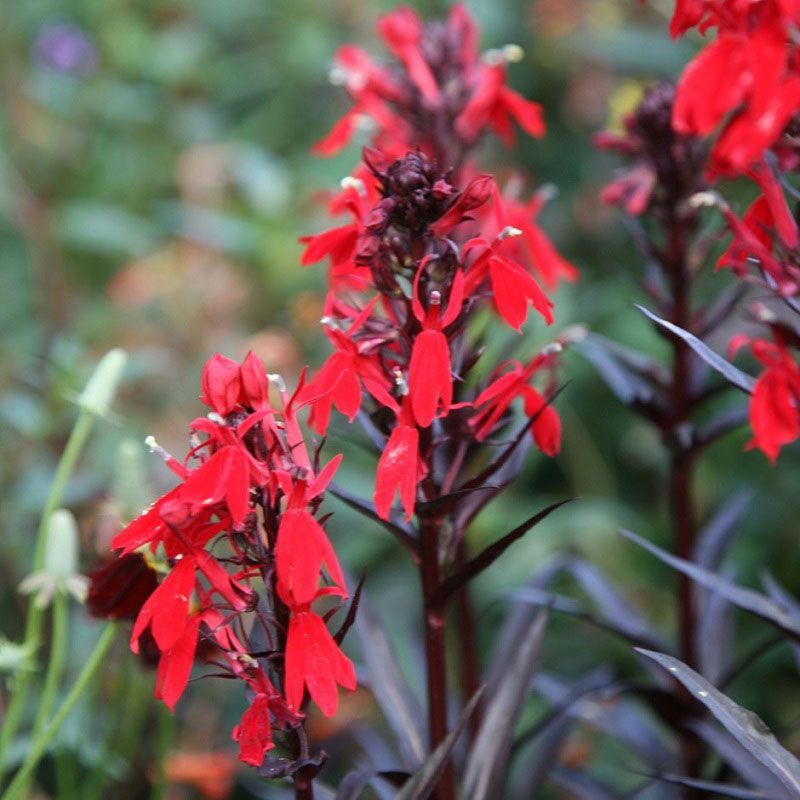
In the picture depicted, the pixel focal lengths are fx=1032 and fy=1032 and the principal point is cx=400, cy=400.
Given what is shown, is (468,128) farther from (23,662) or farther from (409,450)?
(23,662)

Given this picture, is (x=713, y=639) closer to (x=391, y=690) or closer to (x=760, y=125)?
(x=391, y=690)

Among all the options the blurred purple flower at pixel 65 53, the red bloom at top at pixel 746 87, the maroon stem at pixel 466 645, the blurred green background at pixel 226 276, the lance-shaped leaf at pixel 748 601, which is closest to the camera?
the red bloom at top at pixel 746 87

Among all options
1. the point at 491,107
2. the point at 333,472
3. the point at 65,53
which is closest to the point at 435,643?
the point at 333,472

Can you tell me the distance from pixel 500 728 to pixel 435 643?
14 centimetres

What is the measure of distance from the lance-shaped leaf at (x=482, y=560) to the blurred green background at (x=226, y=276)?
15 cm

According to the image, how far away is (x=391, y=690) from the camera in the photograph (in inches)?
35.0

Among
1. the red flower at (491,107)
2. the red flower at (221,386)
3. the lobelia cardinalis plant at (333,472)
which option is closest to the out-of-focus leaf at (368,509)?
the lobelia cardinalis plant at (333,472)

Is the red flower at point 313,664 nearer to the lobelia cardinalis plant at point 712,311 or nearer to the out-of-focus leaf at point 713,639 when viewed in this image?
the lobelia cardinalis plant at point 712,311

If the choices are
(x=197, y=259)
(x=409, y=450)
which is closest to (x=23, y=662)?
(x=409, y=450)

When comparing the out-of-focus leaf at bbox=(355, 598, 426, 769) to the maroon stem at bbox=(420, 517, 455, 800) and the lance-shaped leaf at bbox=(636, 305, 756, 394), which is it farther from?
the lance-shaped leaf at bbox=(636, 305, 756, 394)

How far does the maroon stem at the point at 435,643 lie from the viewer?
0.74 meters

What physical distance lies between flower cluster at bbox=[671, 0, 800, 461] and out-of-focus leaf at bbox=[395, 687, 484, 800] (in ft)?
0.87

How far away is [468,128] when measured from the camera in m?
1.05

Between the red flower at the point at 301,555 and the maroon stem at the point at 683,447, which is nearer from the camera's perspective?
the red flower at the point at 301,555
